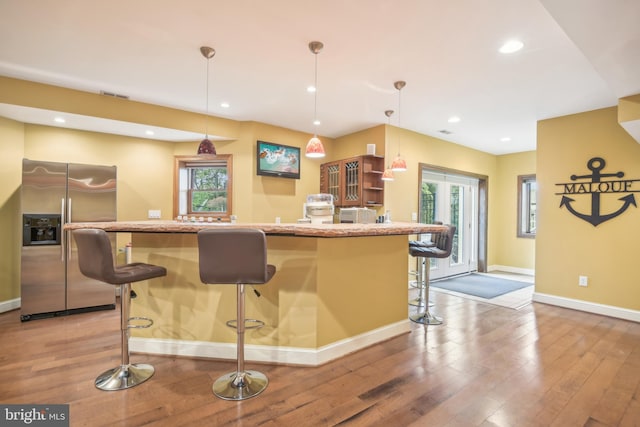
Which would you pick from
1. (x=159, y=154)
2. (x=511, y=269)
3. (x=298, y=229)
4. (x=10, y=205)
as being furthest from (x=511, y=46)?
(x=10, y=205)

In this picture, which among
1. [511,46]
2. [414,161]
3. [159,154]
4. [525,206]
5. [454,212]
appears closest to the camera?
[511,46]

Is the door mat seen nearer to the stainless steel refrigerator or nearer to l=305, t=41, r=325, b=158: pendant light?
l=305, t=41, r=325, b=158: pendant light

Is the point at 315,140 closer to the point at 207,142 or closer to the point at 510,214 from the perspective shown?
the point at 207,142

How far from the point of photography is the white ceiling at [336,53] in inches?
81.7

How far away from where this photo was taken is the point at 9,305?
3.76 metres

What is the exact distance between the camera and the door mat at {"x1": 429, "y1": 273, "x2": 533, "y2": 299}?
15.5 ft

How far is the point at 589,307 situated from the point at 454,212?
2.71 meters

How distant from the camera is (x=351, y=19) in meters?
2.21

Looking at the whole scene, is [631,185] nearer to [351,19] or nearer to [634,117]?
[634,117]

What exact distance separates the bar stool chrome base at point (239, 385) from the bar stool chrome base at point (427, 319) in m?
1.95

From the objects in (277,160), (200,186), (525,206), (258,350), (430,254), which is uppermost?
(277,160)

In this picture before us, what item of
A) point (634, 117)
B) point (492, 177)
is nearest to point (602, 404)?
point (634, 117)

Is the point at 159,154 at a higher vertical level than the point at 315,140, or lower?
higher

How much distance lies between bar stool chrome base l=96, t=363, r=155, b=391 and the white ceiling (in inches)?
105
